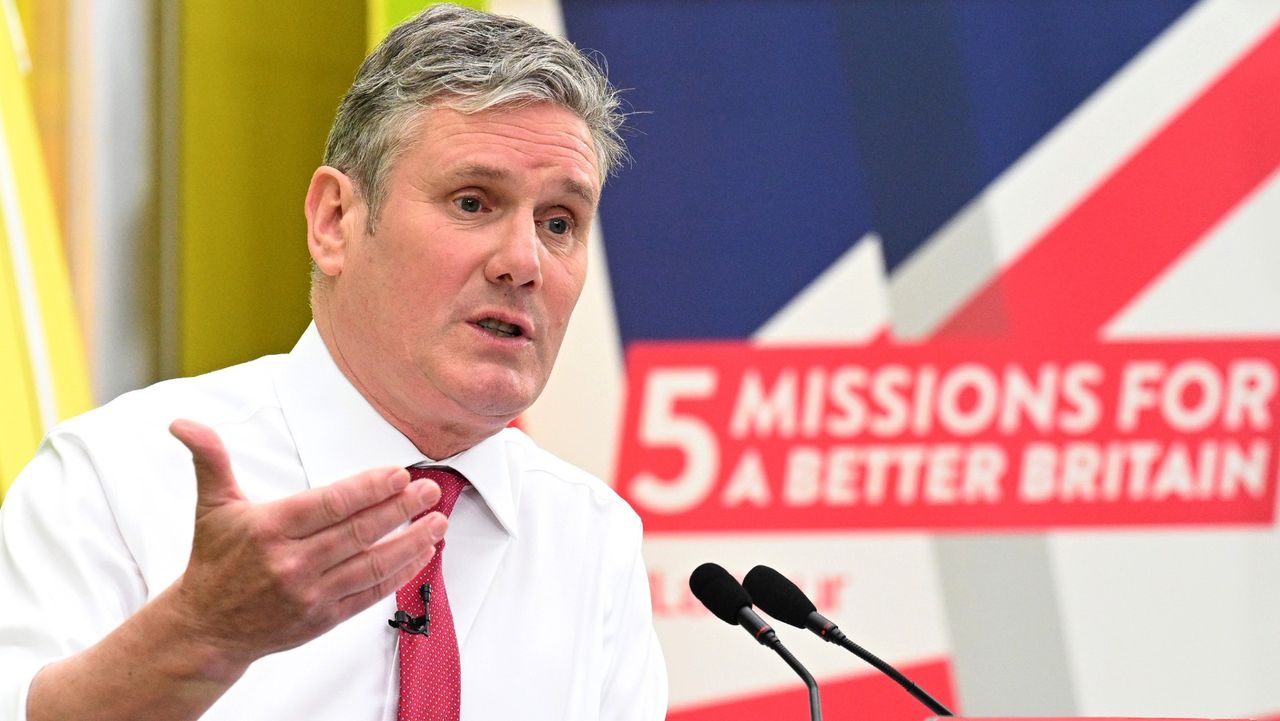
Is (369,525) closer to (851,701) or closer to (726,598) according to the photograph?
(726,598)

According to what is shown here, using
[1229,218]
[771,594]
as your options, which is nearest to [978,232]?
[1229,218]

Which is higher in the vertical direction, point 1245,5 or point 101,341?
point 1245,5

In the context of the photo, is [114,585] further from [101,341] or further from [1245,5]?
[1245,5]

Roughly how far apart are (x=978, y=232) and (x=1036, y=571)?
789 millimetres

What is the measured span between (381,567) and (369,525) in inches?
1.7

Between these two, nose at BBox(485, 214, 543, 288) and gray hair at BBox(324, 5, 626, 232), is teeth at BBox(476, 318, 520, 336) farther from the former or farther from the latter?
gray hair at BBox(324, 5, 626, 232)

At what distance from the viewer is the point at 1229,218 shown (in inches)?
119

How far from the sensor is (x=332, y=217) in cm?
152

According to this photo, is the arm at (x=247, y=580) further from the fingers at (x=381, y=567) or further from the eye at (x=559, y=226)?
the eye at (x=559, y=226)

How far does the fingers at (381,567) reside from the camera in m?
0.98

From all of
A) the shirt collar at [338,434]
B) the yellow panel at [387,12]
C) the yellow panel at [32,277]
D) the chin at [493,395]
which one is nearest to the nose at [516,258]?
the chin at [493,395]

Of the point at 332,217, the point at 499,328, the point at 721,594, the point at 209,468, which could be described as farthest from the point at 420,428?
the point at 209,468

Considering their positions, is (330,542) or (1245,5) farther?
(1245,5)

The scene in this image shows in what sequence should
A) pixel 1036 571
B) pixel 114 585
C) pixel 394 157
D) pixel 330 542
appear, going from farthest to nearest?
pixel 1036 571 → pixel 394 157 → pixel 114 585 → pixel 330 542
